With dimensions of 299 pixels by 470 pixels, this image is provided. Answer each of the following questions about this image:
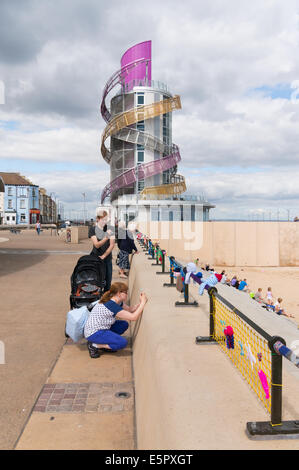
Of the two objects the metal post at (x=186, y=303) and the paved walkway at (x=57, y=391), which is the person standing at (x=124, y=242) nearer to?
the paved walkway at (x=57, y=391)

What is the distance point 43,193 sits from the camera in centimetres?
12319

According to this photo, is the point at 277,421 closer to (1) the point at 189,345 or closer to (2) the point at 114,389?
(1) the point at 189,345

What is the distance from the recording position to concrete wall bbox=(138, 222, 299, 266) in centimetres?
3209

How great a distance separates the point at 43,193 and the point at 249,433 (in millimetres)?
127032

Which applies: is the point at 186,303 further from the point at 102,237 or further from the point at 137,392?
the point at 102,237

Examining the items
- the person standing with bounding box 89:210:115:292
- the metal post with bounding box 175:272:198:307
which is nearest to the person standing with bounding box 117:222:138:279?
the person standing with bounding box 89:210:115:292

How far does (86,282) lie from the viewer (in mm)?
6863

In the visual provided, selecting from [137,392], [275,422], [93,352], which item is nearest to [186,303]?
[93,352]

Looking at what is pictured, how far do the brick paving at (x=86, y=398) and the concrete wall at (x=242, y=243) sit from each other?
2610 cm

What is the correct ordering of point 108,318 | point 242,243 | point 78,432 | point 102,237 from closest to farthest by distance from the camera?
1. point 78,432
2. point 108,318
3. point 102,237
4. point 242,243

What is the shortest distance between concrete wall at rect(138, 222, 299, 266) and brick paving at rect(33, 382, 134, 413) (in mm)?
26096

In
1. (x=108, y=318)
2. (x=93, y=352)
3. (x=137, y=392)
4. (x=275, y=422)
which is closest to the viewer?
(x=275, y=422)

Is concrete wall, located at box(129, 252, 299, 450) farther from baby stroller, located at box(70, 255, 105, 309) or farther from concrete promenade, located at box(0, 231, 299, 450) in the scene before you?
baby stroller, located at box(70, 255, 105, 309)

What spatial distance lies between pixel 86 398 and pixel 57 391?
0.42 m
